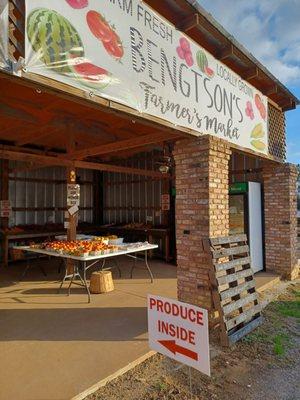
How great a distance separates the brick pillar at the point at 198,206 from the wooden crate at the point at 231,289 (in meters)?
0.28

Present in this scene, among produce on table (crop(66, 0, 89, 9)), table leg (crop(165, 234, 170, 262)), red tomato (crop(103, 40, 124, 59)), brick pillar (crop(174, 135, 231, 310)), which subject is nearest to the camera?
produce on table (crop(66, 0, 89, 9))

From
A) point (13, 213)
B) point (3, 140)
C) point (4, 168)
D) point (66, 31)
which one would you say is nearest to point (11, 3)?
point (66, 31)

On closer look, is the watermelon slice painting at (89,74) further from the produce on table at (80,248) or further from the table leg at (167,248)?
the table leg at (167,248)

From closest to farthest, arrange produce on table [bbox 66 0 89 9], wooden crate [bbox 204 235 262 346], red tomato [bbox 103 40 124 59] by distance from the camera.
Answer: produce on table [bbox 66 0 89 9]
red tomato [bbox 103 40 124 59]
wooden crate [bbox 204 235 262 346]

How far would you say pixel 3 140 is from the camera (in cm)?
862

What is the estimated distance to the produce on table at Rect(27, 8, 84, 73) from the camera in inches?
107

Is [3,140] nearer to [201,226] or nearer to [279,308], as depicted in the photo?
[201,226]

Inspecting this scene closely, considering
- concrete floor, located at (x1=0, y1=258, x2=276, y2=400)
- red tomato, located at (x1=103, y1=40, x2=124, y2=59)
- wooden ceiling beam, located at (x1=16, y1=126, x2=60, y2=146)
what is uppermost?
wooden ceiling beam, located at (x1=16, y1=126, x2=60, y2=146)

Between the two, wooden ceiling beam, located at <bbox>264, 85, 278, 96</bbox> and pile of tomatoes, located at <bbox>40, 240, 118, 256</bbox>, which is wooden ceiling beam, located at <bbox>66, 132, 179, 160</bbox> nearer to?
pile of tomatoes, located at <bbox>40, 240, 118, 256</bbox>

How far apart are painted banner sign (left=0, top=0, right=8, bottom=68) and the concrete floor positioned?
9.47 feet

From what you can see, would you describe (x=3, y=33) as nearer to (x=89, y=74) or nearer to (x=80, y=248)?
(x=89, y=74)

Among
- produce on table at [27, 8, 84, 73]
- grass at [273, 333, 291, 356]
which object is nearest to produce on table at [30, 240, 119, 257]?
grass at [273, 333, 291, 356]

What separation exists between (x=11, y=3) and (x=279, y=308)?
6.04m

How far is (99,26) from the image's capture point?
3295mm
